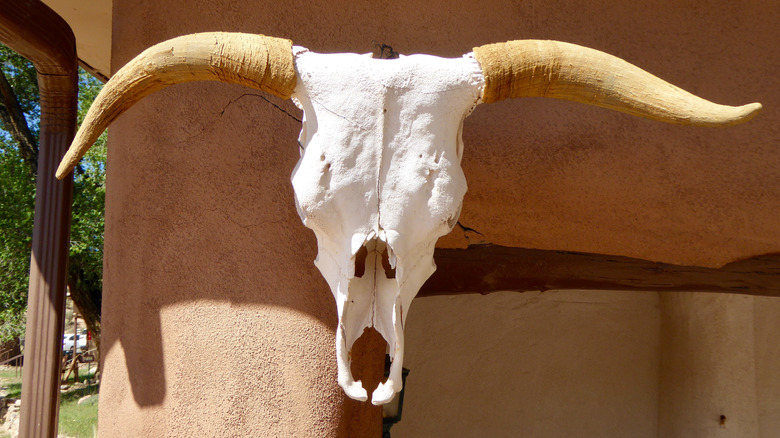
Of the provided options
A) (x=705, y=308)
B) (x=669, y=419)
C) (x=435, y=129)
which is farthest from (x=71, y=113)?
(x=669, y=419)

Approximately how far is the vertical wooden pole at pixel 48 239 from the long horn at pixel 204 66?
1.32m

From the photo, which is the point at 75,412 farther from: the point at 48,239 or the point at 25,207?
the point at 48,239

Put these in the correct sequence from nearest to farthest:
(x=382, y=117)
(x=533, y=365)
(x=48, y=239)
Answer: (x=382, y=117) < (x=48, y=239) < (x=533, y=365)

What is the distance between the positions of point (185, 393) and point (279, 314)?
0.50 meters

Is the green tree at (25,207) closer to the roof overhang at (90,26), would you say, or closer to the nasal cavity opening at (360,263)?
the roof overhang at (90,26)

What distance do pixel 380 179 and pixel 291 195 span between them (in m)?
1.02

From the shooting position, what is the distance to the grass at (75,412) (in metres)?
9.58

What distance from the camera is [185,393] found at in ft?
8.87

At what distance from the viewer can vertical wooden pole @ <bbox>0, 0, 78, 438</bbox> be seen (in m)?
3.09

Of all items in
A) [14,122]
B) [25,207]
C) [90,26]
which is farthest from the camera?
[25,207]

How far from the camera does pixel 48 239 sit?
125 inches

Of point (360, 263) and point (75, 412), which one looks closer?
point (360, 263)

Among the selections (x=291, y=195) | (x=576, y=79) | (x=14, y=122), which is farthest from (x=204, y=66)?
(x=14, y=122)

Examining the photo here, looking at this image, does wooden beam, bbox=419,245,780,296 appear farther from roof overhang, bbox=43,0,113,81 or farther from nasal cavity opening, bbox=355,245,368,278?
roof overhang, bbox=43,0,113,81
